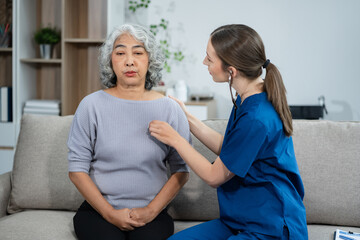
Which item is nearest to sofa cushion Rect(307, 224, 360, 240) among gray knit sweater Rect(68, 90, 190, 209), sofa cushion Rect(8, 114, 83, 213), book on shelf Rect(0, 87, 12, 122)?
gray knit sweater Rect(68, 90, 190, 209)

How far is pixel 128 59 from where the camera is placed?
1.48 meters

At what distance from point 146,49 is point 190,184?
23.3 inches

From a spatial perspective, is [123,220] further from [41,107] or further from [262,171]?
[41,107]

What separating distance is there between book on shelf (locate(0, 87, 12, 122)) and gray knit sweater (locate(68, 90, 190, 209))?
7.74 feet

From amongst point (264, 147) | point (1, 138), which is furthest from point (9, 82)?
point (264, 147)

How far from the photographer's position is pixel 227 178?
125cm

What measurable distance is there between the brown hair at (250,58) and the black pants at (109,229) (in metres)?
0.55

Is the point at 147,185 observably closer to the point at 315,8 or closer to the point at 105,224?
the point at 105,224

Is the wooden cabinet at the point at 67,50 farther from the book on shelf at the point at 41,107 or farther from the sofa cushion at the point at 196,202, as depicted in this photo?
the sofa cushion at the point at 196,202

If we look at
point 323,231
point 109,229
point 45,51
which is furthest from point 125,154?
point 45,51

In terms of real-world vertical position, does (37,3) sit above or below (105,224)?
above

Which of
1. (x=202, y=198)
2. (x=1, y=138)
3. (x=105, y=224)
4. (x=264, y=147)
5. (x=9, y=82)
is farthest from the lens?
(x=9, y=82)

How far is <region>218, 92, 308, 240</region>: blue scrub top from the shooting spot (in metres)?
1.19

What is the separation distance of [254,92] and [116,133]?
52 cm
